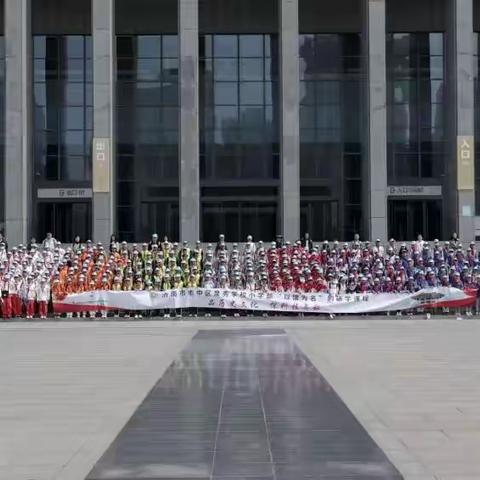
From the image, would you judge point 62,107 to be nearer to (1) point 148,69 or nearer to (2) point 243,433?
(1) point 148,69

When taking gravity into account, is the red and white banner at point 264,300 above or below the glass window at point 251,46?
below

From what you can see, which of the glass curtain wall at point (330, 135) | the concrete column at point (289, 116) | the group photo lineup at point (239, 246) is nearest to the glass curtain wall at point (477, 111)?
the group photo lineup at point (239, 246)

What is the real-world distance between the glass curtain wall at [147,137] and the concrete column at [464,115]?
15558mm

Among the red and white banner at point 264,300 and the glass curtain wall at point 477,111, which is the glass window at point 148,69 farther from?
the red and white banner at point 264,300

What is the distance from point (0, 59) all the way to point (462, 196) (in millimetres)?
26041

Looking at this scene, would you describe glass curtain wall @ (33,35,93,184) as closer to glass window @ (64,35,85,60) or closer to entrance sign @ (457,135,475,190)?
glass window @ (64,35,85,60)

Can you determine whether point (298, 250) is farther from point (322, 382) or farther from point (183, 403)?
point (183, 403)

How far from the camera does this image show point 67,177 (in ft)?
163

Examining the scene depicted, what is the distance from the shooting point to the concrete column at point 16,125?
41.8 metres

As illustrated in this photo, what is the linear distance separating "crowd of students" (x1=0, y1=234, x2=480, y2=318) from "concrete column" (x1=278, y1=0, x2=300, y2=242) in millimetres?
10247

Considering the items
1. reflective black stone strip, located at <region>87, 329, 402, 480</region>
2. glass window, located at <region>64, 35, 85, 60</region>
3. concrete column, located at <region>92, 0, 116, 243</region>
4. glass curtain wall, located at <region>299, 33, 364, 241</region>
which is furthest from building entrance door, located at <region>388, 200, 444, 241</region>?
reflective black stone strip, located at <region>87, 329, 402, 480</region>

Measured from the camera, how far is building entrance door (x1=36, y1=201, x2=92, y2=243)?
4944 cm

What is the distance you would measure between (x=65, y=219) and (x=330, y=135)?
15.4 m

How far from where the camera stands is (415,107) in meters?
50.3
